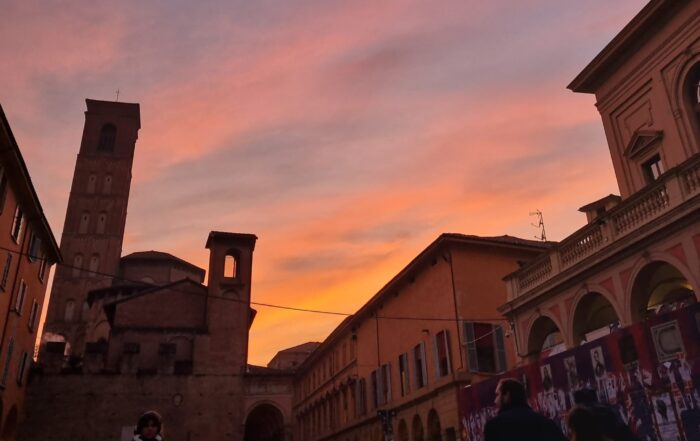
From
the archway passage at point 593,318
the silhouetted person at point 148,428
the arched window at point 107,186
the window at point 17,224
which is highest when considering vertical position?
the arched window at point 107,186

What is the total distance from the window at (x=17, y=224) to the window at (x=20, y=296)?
8.45ft

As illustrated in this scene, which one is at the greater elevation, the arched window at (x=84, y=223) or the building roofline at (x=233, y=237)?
the arched window at (x=84, y=223)

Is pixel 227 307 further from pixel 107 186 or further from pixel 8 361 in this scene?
pixel 107 186

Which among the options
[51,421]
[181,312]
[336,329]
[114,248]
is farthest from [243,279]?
[114,248]

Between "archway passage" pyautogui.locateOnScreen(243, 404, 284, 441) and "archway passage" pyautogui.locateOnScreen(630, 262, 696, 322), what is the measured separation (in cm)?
3340

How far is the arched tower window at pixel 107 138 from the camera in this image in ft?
219

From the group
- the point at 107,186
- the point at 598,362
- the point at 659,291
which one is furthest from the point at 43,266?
the point at 107,186

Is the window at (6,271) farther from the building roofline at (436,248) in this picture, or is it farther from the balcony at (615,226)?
the balcony at (615,226)

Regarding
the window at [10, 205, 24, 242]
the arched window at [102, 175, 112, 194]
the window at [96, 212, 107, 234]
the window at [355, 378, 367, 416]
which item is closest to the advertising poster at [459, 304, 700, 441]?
the window at [355, 378, 367, 416]

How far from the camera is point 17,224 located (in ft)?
77.5

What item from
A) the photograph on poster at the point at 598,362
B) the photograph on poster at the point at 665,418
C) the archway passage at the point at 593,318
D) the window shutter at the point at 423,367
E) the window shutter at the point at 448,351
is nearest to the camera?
the photograph on poster at the point at 665,418

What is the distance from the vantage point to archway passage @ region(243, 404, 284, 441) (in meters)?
45.3

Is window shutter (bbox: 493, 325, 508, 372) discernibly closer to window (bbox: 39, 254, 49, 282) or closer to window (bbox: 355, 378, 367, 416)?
window (bbox: 355, 378, 367, 416)

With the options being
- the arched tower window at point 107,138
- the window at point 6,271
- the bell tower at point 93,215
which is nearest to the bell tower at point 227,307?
the window at point 6,271
